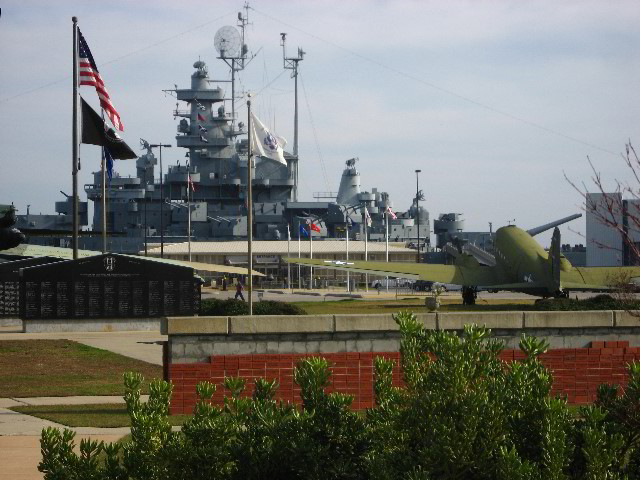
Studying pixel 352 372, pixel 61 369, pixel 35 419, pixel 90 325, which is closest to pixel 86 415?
pixel 35 419

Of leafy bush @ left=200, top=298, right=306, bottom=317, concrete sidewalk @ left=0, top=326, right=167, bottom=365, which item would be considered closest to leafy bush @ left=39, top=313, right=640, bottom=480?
concrete sidewalk @ left=0, top=326, right=167, bottom=365

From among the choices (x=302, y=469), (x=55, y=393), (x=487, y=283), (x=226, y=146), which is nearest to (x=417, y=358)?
(x=302, y=469)

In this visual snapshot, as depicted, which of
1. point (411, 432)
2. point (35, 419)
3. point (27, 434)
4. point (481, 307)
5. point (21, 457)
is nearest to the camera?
point (411, 432)

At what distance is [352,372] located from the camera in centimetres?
1980

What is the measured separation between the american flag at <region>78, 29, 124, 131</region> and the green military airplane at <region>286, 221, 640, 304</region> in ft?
41.6

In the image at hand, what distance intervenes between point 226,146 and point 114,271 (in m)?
94.5

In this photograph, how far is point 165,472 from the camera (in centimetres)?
1066

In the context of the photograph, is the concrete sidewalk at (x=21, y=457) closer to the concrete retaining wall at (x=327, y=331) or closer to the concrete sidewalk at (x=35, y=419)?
the concrete sidewalk at (x=35, y=419)

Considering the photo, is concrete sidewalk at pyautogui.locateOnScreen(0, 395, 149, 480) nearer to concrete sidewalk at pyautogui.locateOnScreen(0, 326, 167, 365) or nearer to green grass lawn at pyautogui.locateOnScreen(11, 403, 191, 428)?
green grass lawn at pyautogui.locateOnScreen(11, 403, 191, 428)

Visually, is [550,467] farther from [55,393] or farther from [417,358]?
[55,393]

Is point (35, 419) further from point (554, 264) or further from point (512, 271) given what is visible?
point (512, 271)

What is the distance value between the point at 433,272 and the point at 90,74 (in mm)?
21300

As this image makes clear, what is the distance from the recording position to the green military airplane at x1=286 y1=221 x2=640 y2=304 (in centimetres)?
5044

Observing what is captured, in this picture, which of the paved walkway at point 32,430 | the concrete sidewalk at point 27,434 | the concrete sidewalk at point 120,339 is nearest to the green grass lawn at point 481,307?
the concrete sidewalk at point 120,339
